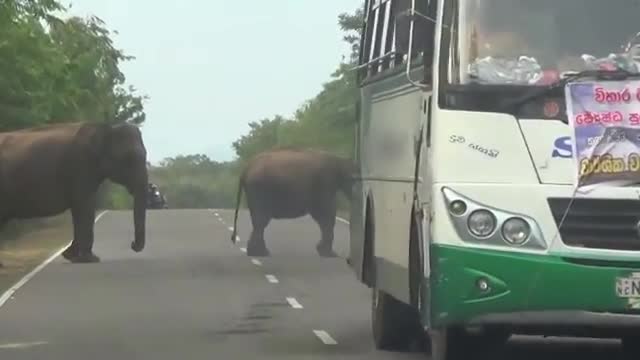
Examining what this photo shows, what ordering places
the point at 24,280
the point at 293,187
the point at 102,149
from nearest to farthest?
the point at 24,280 < the point at 102,149 < the point at 293,187

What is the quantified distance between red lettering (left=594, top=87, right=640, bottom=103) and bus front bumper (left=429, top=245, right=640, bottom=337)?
3.50 ft

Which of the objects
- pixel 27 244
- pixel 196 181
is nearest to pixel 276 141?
pixel 196 181

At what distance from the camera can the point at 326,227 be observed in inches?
1388

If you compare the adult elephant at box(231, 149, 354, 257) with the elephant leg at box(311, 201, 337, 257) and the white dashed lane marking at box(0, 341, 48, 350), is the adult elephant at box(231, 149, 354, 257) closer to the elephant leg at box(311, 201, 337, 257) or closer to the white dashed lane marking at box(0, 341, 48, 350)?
the elephant leg at box(311, 201, 337, 257)

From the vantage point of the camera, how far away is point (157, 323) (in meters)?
19.9

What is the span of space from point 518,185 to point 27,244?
32456 millimetres

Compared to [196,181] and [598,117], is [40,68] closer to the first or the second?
[598,117]

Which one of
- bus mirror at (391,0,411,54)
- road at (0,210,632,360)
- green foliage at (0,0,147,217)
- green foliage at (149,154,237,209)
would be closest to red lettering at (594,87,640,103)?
bus mirror at (391,0,411,54)

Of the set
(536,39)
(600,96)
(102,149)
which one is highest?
(536,39)

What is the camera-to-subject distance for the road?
53.8ft

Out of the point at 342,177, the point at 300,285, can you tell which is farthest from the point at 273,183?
the point at 300,285

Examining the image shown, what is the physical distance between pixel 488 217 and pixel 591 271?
2.47 feet

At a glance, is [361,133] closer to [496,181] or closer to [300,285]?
[496,181]

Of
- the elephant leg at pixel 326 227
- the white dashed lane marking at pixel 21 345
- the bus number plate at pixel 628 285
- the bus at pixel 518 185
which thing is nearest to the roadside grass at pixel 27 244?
the elephant leg at pixel 326 227
